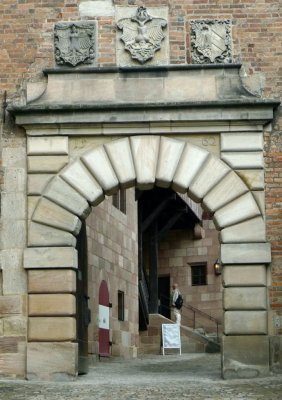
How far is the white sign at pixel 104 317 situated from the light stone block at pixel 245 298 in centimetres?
688

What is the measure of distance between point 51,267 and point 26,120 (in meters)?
2.05

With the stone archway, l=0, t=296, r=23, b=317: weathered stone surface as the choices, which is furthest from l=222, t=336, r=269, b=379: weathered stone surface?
l=0, t=296, r=23, b=317: weathered stone surface

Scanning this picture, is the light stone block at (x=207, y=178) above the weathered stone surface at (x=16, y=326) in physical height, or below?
above

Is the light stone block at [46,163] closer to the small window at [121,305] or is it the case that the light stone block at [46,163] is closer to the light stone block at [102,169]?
the light stone block at [102,169]

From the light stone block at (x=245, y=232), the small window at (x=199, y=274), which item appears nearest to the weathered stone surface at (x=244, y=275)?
the light stone block at (x=245, y=232)

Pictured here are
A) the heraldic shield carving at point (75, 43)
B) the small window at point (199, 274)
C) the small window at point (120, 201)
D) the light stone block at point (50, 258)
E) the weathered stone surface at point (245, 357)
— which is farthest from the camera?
the small window at point (199, 274)

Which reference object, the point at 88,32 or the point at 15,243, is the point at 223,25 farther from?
the point at 15,243

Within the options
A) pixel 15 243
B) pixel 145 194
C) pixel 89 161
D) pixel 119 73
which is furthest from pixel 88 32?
pixel 145 194

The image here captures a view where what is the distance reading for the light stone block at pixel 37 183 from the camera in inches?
524

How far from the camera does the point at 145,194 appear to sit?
86.5 feet

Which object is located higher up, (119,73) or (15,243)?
(119,73)

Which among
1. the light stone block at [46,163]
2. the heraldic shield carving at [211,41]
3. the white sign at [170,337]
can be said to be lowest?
the white sign at [170,337]

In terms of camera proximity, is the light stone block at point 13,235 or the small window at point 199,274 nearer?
the light stone block at point 13,235

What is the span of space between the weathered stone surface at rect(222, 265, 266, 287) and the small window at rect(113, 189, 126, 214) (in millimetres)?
8473
